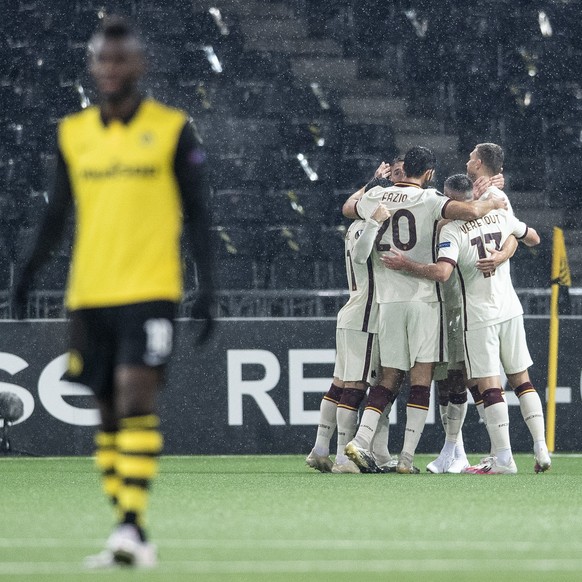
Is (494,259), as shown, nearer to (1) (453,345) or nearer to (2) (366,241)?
(1) (453,345)

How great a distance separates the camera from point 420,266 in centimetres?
850

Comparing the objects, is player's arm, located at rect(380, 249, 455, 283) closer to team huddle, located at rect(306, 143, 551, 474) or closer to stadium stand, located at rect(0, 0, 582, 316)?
team huddle, located at rect(306, 143, 551, 474)

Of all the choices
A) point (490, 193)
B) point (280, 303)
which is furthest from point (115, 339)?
point (280, 303)

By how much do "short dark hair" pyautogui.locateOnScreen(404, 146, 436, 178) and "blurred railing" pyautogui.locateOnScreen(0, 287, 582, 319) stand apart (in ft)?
9.04

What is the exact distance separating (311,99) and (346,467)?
8.73 m

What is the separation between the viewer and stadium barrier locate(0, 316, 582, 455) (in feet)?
35.2

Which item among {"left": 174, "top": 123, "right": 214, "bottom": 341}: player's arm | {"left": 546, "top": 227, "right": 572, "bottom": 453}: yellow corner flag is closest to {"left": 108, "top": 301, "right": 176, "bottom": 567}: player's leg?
{"left": 174, "top": 123, "right": 214, "bottom": 341}: player's arm

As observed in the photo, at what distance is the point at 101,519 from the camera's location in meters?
→ 5.41

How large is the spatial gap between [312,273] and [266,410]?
3.82m

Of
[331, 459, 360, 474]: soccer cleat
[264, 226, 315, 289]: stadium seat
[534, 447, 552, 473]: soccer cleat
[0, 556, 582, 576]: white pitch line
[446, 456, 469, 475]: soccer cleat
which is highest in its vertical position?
[264, 226, 315, 289]: stadium seat

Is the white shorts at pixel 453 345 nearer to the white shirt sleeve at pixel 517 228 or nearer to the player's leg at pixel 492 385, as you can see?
the player's leg at pixel 492 385

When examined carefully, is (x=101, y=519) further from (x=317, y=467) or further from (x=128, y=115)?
(x=317, y=467)

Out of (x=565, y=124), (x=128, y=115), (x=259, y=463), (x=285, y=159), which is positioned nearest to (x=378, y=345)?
(x=259, y=463)

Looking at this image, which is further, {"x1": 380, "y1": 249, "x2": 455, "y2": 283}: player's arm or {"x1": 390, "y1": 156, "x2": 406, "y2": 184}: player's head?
{"x1": 390, "y1": 156, "x2": 406, "y2": 184}: player's head
